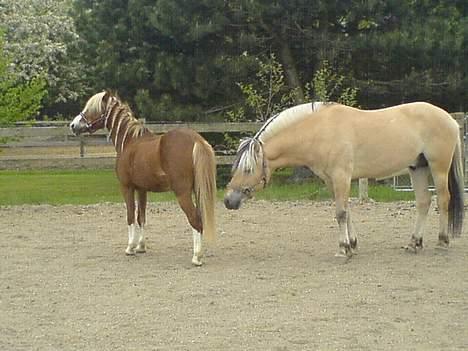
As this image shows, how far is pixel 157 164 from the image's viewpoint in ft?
26.7

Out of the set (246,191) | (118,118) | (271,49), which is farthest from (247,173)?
(271,49)

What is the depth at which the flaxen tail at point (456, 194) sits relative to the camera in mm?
8531

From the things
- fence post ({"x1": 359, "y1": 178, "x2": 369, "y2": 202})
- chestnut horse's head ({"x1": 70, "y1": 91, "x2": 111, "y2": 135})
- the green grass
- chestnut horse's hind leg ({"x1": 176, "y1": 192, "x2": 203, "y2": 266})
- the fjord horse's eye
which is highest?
chestnut horse's head ({"x1": 70, "y1": 91, "x2": 111, "y2": 135})

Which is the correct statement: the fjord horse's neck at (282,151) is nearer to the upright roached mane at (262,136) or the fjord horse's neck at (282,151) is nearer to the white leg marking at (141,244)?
the upright roached mane at (262,136)

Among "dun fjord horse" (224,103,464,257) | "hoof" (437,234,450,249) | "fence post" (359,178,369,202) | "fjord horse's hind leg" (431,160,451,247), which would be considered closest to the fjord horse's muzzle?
"dun fjord horse" (224,103,464,257)

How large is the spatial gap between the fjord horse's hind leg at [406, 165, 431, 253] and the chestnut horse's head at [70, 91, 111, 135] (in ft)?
11.0

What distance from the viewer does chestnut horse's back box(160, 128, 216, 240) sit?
7855mm

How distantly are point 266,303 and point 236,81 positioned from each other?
1102 centimetres

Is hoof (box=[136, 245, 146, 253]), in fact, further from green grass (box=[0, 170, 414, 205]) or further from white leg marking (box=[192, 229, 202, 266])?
green grass (box=[0, 170, 414, 205])

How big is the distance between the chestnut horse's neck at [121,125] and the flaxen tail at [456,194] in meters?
3.23

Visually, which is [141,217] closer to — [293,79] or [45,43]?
[293,79]

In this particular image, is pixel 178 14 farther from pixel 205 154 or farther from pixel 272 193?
pixel 205 154

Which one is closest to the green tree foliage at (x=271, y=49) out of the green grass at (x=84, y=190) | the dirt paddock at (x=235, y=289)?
the green grass at (x=84, y=190)

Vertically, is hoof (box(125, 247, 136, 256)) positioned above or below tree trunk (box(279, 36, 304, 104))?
below
